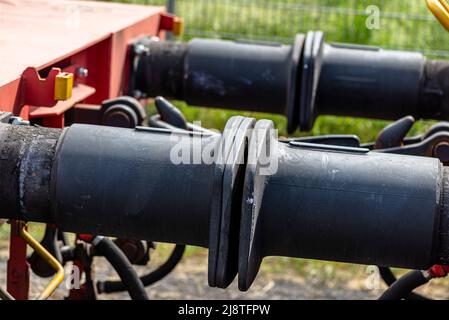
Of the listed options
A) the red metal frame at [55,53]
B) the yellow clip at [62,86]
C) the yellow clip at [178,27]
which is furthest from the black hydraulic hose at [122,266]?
the yellow clip at [178,27]

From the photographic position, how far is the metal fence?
754 centimetres

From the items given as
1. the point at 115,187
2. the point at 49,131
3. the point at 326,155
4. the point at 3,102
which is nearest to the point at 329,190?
the point at 326,155

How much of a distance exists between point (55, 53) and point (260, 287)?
89.1 inches

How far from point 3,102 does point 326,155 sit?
2.84 feet

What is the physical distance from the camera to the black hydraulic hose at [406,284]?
9.36 feet

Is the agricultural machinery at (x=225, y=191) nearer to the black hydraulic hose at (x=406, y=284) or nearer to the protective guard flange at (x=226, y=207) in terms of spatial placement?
the protective guard flange at (x=226, y=207)

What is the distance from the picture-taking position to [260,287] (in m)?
4.73

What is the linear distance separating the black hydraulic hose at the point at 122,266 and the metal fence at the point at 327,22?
4647 millimetres

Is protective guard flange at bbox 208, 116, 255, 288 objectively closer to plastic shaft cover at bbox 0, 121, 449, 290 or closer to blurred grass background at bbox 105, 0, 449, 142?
plastic shaft cover at bbox 0, 121, 449, 290

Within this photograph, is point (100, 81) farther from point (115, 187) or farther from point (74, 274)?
point (115, 187)

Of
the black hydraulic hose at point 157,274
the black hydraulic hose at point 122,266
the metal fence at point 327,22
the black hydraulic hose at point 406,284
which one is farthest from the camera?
Result: the metal fence at point 327,22

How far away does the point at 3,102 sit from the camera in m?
2.30

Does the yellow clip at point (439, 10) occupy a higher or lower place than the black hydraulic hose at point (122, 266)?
higher

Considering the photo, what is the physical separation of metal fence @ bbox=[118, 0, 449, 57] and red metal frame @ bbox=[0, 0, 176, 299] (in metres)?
3.38
